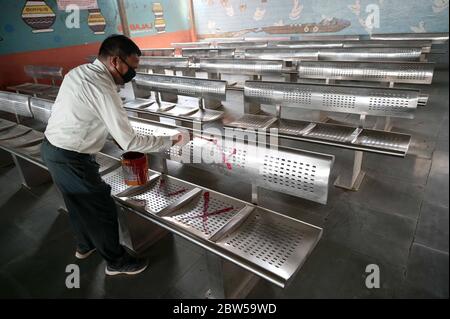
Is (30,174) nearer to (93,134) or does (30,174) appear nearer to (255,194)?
(93,134)

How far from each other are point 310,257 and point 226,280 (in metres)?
0.73

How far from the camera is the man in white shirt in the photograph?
1.67 metres

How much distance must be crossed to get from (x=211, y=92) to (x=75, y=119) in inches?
89.6

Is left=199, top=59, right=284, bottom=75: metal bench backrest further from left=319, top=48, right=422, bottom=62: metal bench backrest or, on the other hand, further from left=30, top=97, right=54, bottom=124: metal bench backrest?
left=30, top=97, right=54, bottom=124: metal bench backrest

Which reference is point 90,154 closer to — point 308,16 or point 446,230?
point 446,230

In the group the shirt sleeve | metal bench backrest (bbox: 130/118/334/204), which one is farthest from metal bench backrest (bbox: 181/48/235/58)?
the shirt sleeve

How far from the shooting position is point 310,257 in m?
2.19

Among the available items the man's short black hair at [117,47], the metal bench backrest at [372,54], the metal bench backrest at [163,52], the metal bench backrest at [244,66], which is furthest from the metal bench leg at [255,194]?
the metal bench backrest at [163,52]

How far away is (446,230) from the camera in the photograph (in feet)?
2.42

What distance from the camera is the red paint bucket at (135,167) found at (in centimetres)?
205

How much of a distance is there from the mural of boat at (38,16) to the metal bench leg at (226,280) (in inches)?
279

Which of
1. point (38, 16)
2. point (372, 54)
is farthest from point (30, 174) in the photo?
point (372, 54)

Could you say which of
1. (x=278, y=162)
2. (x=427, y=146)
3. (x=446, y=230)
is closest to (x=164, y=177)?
(x=278, y=162)

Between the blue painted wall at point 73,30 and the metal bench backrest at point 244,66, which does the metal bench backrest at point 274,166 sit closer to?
the metal bench backrest at point 244,66
